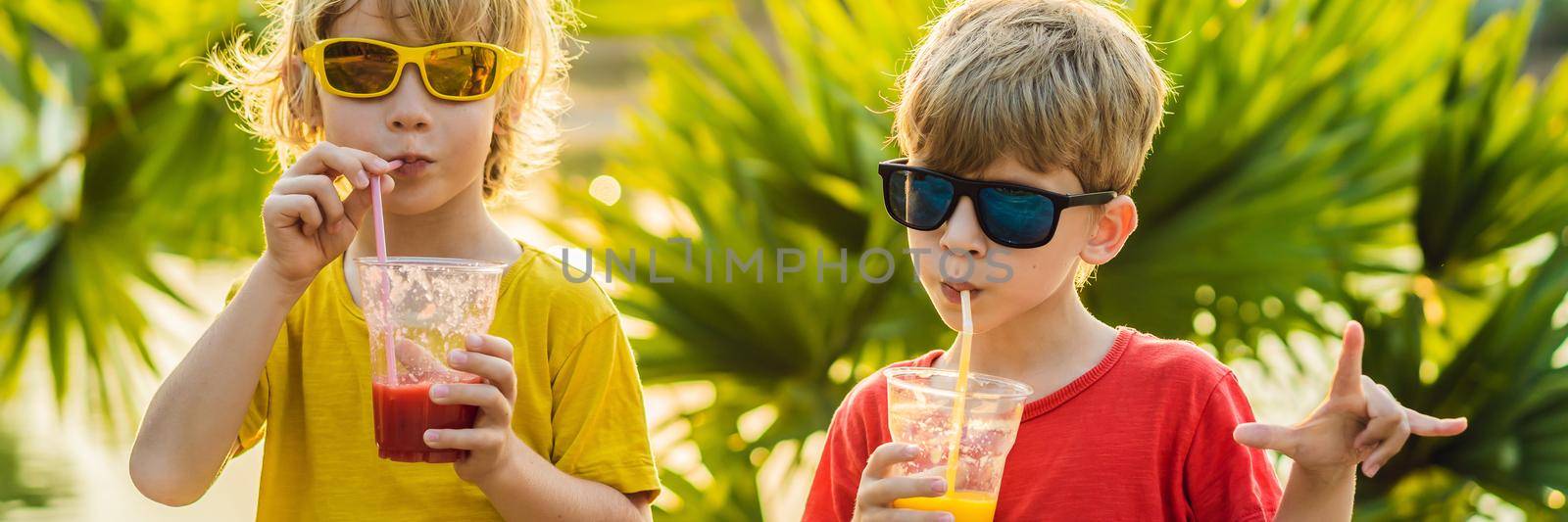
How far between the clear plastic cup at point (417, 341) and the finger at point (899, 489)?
0.43 meters

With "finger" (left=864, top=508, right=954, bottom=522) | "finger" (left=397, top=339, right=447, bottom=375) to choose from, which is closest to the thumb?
"finger" (left=397, top=339, right=447, bottom=375)

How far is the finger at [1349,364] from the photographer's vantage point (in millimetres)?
1362

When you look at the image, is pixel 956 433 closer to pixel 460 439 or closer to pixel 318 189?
pixel 460 439

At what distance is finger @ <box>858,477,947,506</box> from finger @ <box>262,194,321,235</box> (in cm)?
68

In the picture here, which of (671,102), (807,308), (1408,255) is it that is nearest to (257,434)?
(807,308)

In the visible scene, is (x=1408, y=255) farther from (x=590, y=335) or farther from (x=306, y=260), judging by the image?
(x=306, y=260)

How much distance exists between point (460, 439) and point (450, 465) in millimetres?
291

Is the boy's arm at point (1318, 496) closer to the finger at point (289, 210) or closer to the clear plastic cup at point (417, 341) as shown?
the clear plastic cup at point (417, 341)

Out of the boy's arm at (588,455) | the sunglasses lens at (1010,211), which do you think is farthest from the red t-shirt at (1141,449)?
the boy's arm at (588,455)

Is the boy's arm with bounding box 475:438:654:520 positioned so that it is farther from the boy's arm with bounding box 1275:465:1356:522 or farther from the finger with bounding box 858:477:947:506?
the boy's arm with bounding box 1275:465:1356:522

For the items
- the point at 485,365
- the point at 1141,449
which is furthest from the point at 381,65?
the point at 1141,449

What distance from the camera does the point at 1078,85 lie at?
1.75m

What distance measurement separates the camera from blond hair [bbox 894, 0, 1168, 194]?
5.63 ft

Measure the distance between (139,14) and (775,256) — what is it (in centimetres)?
157
